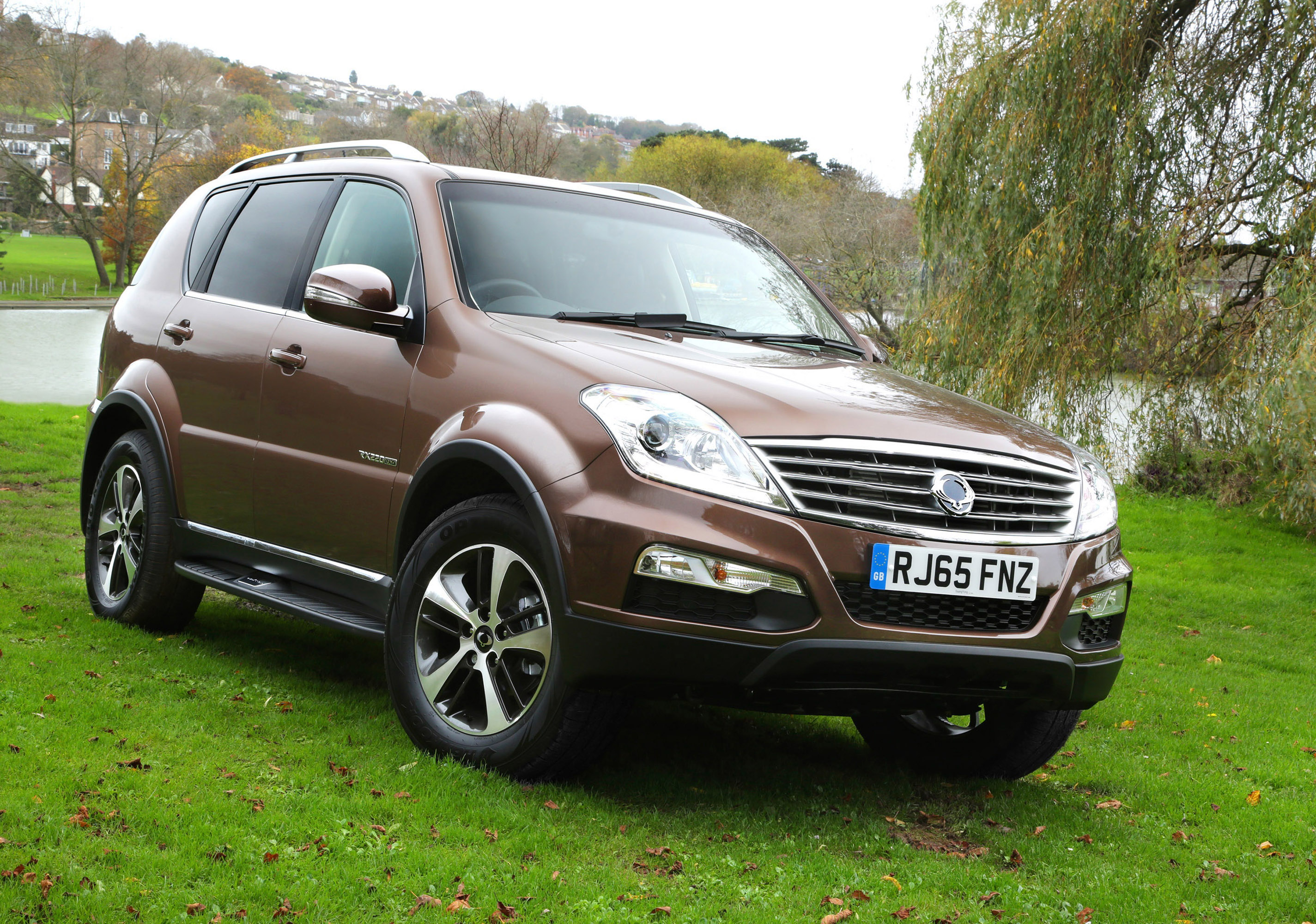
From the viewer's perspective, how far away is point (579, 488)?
3572 mm

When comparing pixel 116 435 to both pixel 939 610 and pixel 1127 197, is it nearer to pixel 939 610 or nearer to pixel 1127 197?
pixel 939 610

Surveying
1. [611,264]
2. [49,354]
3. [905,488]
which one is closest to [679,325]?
[611,264]

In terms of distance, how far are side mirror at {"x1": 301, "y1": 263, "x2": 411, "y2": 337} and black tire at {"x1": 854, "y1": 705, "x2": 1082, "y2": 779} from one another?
2.20 meters

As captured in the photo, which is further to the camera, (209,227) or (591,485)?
(209,227)

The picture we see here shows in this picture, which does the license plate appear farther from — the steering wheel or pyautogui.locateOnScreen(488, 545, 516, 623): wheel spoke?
the steering wheel

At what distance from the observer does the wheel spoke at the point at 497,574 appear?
383 centimetres

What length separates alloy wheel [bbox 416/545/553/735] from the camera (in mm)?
3812

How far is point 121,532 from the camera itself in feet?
19.6

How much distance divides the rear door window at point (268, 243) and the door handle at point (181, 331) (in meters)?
0.18

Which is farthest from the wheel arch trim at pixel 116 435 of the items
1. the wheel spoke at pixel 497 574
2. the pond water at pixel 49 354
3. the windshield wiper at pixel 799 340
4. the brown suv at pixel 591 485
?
the pond water at pixel 49 354

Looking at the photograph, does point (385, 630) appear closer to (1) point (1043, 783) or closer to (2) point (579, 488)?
(2) point (579, 488)

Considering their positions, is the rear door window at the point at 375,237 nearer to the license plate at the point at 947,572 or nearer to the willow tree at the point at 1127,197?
the license plate at the point at 947,572

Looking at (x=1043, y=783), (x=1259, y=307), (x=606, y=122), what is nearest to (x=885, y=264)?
(x=1259, y=307)

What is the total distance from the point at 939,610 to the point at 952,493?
336 mm
